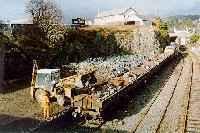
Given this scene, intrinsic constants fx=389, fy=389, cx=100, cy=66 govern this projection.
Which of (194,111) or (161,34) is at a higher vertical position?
(161,34)

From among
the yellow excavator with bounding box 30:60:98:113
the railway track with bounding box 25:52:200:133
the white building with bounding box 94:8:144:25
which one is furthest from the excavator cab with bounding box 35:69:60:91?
the white building with bounding box 94:8:144:25

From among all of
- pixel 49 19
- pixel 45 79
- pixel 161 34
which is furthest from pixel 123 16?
pixel 45 79

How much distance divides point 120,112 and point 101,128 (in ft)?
11.0

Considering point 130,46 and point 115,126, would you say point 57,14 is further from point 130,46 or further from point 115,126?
point 115,126

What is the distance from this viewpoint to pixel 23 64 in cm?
3234

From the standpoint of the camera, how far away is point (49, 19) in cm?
3872

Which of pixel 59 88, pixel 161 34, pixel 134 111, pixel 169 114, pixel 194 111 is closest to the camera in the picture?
pixel 169 114

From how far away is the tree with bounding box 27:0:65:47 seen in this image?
37.5m

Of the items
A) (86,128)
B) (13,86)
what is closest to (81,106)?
(86,128)

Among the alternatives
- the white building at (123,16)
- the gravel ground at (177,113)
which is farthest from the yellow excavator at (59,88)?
the white building at (123,16)

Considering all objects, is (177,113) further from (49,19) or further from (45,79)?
(49,19)

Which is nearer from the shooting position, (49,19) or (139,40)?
(49,19)

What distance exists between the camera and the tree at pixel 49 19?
123 feet

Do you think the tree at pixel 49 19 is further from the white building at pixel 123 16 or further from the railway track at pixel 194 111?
the white building at pixel 123 16
